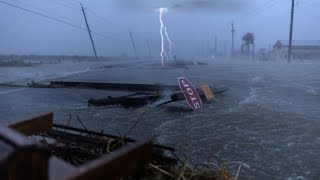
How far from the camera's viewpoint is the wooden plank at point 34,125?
14.1ft

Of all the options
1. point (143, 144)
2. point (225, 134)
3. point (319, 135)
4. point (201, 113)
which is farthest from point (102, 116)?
point (143, 144)

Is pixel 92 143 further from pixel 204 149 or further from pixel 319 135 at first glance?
pixel 319 135

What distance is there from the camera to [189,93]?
1398 centimetres

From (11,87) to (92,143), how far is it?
23.9m

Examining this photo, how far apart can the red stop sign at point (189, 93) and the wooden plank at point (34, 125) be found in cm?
835

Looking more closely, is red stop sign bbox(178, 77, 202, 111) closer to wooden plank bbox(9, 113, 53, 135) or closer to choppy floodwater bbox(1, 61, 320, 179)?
choppy floodwater bbox(1, 61, 320, 179)

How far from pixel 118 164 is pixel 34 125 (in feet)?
6.66

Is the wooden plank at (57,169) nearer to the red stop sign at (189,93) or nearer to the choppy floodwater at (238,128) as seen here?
the choppy floodwater at (238,128)

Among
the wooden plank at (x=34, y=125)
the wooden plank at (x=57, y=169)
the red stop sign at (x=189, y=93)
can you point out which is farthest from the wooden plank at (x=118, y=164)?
the red stop sign at (x=189, y=93)

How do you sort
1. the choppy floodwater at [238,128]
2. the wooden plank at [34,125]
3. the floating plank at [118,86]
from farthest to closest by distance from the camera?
1. the floating plank at [118,86]
2. the choppy floodwater at [238,128]
3. the wooden plank at [34,125]

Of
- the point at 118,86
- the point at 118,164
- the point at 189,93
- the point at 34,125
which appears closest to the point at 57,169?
the point at 118,164

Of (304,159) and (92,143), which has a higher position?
(92,143)

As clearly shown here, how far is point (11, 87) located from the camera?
2678cm

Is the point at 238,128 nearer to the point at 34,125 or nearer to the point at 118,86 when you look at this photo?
the point at 34,125
